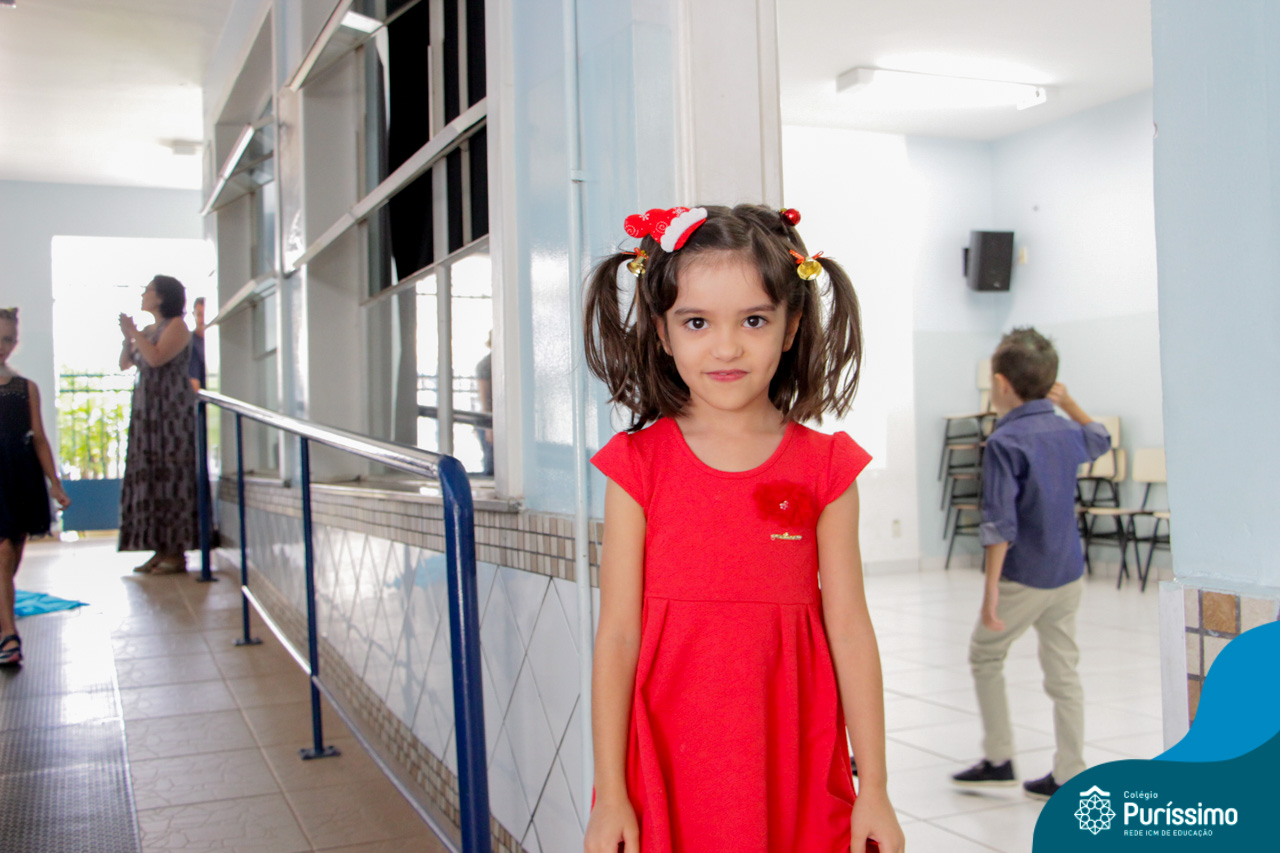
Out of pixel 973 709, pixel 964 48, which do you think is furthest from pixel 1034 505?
pixel 964 48

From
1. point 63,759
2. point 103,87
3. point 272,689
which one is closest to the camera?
point 63,759

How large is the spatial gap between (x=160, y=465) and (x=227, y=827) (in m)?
3.90

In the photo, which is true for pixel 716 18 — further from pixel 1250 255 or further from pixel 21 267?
pixel 21 267

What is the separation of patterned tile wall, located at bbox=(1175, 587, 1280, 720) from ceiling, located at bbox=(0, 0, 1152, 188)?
495 centimetres

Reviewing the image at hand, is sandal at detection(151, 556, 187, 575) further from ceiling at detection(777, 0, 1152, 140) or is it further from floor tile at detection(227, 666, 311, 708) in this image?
ceiling at detection(777, 0, 1152, 140)

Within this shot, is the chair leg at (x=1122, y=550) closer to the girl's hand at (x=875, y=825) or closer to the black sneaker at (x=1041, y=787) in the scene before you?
the black sneaker at (x=1041, y=787)

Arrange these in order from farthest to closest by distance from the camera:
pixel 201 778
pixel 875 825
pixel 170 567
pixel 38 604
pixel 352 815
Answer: pixel 170 567 < pixel 38 604 < pixel 201 778 < pixel 352 815 < pixel 875 825

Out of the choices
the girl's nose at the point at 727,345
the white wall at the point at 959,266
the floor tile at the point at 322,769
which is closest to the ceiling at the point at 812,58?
the white wall at the point at 959,266

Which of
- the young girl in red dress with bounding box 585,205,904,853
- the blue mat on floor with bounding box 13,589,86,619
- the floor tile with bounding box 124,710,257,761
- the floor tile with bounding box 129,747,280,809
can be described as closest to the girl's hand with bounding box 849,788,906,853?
the young girl in red dress with bounding box 585,205,904,853

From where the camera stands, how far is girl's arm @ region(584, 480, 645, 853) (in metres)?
1.09

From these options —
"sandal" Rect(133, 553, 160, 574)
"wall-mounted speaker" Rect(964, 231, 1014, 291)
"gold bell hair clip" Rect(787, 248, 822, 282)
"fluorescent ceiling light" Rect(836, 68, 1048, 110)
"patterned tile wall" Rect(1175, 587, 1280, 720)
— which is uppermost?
"fluorescent ceiling light" Rect(836, 68, 1048, 110)

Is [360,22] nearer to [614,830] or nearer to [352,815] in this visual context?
[352,815]

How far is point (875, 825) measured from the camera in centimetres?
106

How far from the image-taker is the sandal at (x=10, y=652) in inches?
137
